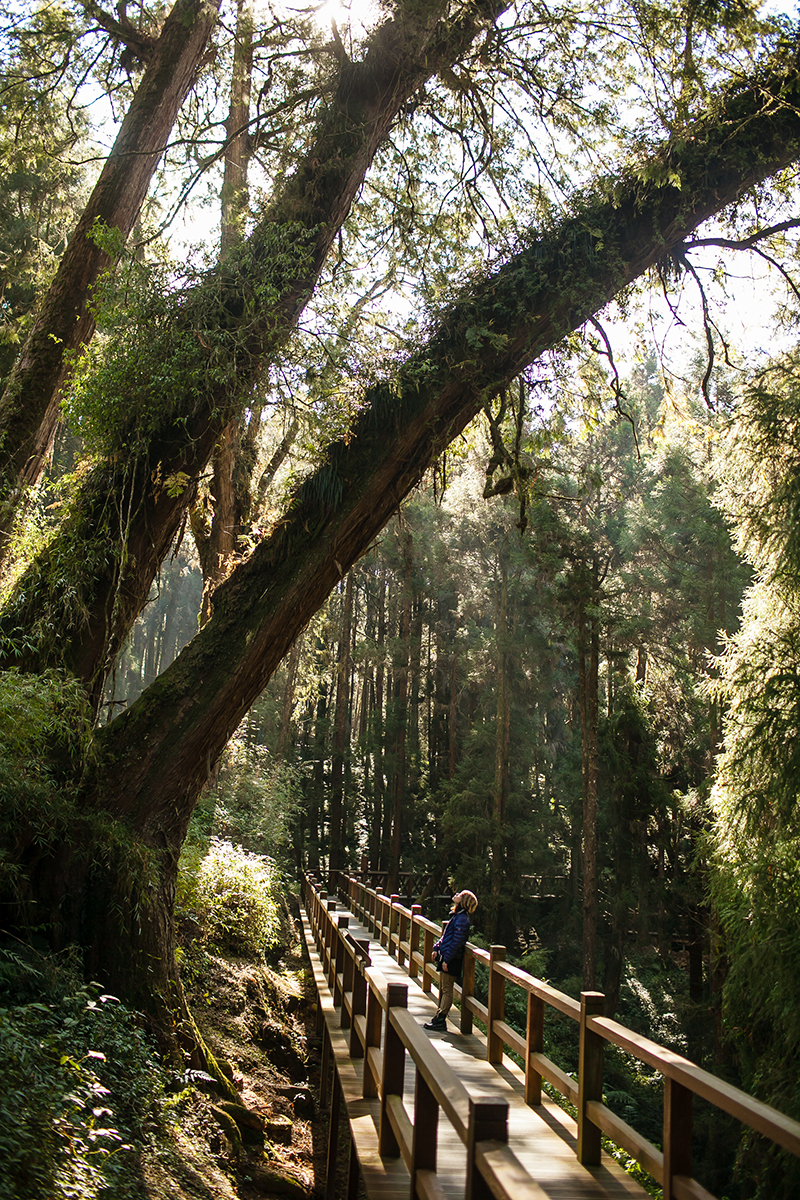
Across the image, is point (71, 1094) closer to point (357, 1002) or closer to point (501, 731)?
point (357, 1002)

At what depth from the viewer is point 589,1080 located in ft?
13.6

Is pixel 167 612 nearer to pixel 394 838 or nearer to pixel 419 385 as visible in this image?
pixel 394 838

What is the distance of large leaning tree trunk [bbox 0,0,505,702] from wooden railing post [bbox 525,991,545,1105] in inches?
167

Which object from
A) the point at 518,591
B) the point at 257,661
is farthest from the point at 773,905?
the point at 518,591

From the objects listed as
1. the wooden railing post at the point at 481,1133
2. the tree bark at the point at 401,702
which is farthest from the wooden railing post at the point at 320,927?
the tree bark at the point at 401,702

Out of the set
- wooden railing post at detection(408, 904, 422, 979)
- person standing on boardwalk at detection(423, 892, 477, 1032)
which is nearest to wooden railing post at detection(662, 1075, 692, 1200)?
person standing on boardwalk at detection(423, 892, 477, 1032)

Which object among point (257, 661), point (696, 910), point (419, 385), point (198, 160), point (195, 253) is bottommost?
point (696, 910)

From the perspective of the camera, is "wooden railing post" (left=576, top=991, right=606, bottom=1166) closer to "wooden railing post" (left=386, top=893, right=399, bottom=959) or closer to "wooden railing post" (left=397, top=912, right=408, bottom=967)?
"wooden railing post" (left=397, top=912, right=408, bottom=967)

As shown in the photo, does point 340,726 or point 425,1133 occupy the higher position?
point 340,726

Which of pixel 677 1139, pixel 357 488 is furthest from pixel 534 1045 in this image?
pixel 357 488

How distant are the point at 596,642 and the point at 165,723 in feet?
50.7

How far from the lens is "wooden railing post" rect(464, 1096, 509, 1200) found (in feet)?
7.86

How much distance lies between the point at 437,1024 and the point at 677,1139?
168 inches

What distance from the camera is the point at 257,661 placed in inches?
258
